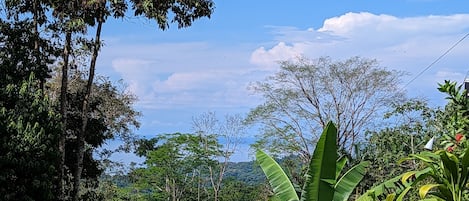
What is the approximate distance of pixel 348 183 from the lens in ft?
13.8

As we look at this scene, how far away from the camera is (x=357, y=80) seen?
59.0 ft

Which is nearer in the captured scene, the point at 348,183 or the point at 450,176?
the point at 450,176

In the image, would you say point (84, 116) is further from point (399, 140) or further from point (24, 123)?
point (399, 140)

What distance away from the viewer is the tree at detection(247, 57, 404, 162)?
17.7 meters

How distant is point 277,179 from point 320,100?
14014 mm

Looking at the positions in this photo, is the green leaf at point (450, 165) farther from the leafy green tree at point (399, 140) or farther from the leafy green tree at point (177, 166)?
the leafy green tree at point (177, 166)

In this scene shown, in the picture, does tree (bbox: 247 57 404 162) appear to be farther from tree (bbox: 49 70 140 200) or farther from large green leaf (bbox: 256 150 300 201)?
large green leaf (bbox: 256 150 300 201)

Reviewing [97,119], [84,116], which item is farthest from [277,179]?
[97,119]

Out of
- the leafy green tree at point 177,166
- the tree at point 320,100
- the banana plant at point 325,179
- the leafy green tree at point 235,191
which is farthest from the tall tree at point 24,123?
the leafy green tree at point 235,191

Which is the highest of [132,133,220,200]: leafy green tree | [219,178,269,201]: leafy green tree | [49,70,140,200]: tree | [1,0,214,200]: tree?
[1,0,214,200]: tree

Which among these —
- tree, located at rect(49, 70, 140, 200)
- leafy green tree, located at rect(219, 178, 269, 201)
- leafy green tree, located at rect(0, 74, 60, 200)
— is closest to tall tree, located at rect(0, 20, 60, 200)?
leafy green tree, located at rect(0, 74, 60, 200)

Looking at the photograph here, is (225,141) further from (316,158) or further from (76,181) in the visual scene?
(316,158)

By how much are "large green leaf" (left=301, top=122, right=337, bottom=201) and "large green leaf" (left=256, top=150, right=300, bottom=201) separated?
0.93 feet

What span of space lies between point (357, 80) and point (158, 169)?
658cm
